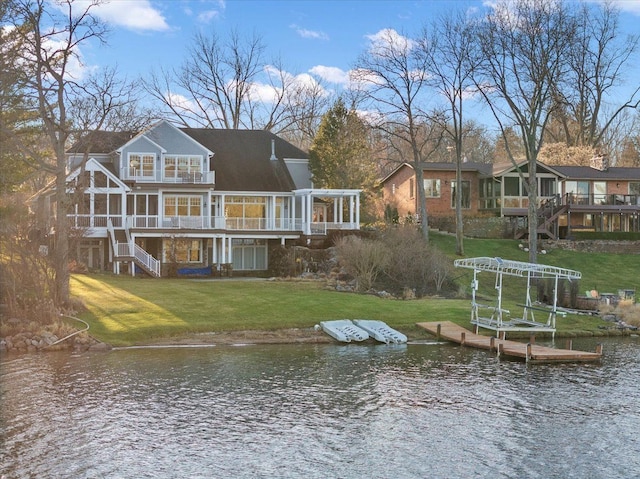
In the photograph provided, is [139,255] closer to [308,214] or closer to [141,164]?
[141,164]

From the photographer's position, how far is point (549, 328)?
26734 mm

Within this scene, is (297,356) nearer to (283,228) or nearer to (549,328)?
(549,328)

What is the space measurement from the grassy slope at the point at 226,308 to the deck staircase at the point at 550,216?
45.3ft

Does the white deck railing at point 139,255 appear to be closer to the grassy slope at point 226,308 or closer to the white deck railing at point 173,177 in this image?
the grassy slope at point 226,308

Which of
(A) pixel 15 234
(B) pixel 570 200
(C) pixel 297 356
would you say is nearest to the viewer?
(C) pixel 297 356

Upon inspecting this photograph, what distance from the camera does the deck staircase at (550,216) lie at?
50719 millimetres

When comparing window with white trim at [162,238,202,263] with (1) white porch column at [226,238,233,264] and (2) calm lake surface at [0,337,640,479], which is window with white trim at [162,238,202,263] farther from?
(2) calm lake surface at [0,337,640,479]

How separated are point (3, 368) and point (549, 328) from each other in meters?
18.1

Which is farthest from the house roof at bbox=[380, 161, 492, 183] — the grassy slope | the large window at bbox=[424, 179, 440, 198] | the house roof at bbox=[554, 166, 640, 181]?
the grassy slope

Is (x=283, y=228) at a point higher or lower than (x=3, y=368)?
higher

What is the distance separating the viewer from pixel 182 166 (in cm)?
4694

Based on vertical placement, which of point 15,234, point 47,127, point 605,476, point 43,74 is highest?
point 43,74

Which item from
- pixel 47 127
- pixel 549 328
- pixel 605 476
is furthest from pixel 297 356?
pixel 47 127

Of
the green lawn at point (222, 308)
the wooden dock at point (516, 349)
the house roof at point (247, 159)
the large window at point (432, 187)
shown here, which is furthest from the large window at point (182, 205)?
the wooden dock at point (516, 349)
